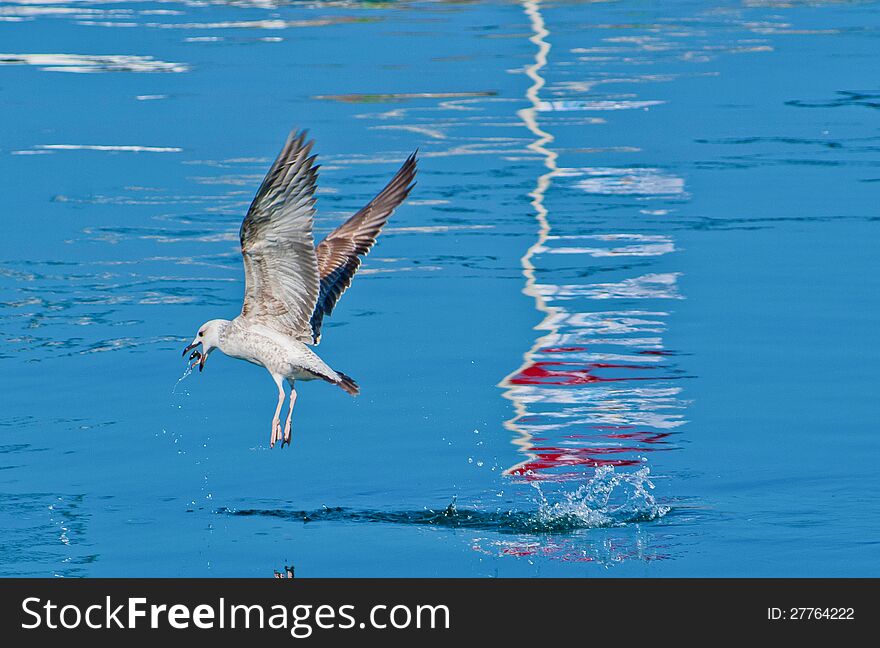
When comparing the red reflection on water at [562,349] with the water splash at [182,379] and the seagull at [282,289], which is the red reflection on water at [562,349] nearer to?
the seagull at [282,289]

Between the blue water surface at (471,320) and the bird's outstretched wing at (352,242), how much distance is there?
875 mm

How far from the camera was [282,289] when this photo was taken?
10.4 m

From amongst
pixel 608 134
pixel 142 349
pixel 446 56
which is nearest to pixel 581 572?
pixel 142 349

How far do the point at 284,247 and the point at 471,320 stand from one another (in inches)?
149

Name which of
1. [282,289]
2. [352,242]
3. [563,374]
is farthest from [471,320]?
[282,289]

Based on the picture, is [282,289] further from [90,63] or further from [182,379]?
[90,63]

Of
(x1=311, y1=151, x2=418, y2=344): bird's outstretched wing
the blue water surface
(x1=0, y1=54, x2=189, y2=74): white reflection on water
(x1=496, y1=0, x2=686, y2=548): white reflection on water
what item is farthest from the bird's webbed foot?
(x1=0, y1=54, x2=189, y2=74): white reflection on water

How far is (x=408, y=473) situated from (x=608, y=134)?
429 inches

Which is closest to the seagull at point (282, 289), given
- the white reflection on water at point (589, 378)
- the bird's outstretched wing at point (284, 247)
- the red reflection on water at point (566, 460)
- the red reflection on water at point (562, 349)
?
the bird's outstretched wing at point (284, 247)

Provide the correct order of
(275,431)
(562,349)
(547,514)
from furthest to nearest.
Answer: (562,349) < (275,431) < (547,514)

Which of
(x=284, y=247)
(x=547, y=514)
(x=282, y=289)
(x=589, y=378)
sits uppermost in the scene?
(x=284, y=247)

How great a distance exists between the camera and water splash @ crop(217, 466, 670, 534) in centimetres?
976
